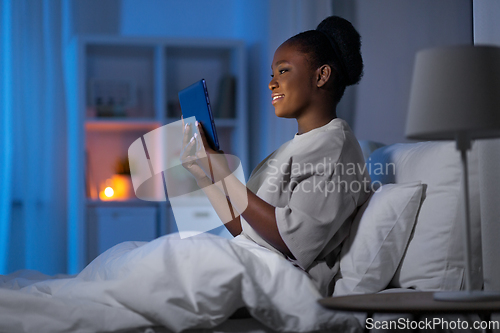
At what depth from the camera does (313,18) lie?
2650 millimetres

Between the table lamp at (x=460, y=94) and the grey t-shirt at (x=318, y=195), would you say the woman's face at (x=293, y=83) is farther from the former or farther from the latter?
the table lamp at (x=460, y=94)

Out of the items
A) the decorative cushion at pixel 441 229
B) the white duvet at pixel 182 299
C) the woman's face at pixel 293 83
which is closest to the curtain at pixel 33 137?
the woman's face at pixel 293 83

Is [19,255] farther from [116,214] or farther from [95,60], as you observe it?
[95,60]

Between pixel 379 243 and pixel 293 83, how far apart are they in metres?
0.51

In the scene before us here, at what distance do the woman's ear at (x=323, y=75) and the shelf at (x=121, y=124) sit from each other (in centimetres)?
196

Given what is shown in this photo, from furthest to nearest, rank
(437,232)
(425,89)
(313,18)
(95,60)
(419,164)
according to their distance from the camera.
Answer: (95,60)
(313,18)
(419,164)
(437,232)
(425,89)

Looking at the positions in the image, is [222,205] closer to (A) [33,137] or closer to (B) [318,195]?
(B) [318,195]

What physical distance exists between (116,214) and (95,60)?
1.03m

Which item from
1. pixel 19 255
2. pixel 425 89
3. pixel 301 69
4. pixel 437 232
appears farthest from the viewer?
pixel 19 255

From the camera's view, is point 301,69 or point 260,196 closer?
point 260,196

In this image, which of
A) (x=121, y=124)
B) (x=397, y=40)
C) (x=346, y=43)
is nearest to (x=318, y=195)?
(x=346, y=43)

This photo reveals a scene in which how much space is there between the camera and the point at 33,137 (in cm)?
321

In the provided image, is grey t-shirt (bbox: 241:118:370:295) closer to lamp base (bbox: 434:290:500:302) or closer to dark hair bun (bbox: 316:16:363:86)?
dark hair bun (bbox: 316:16:363:86)

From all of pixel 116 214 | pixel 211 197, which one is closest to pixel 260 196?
pixel 211 197
